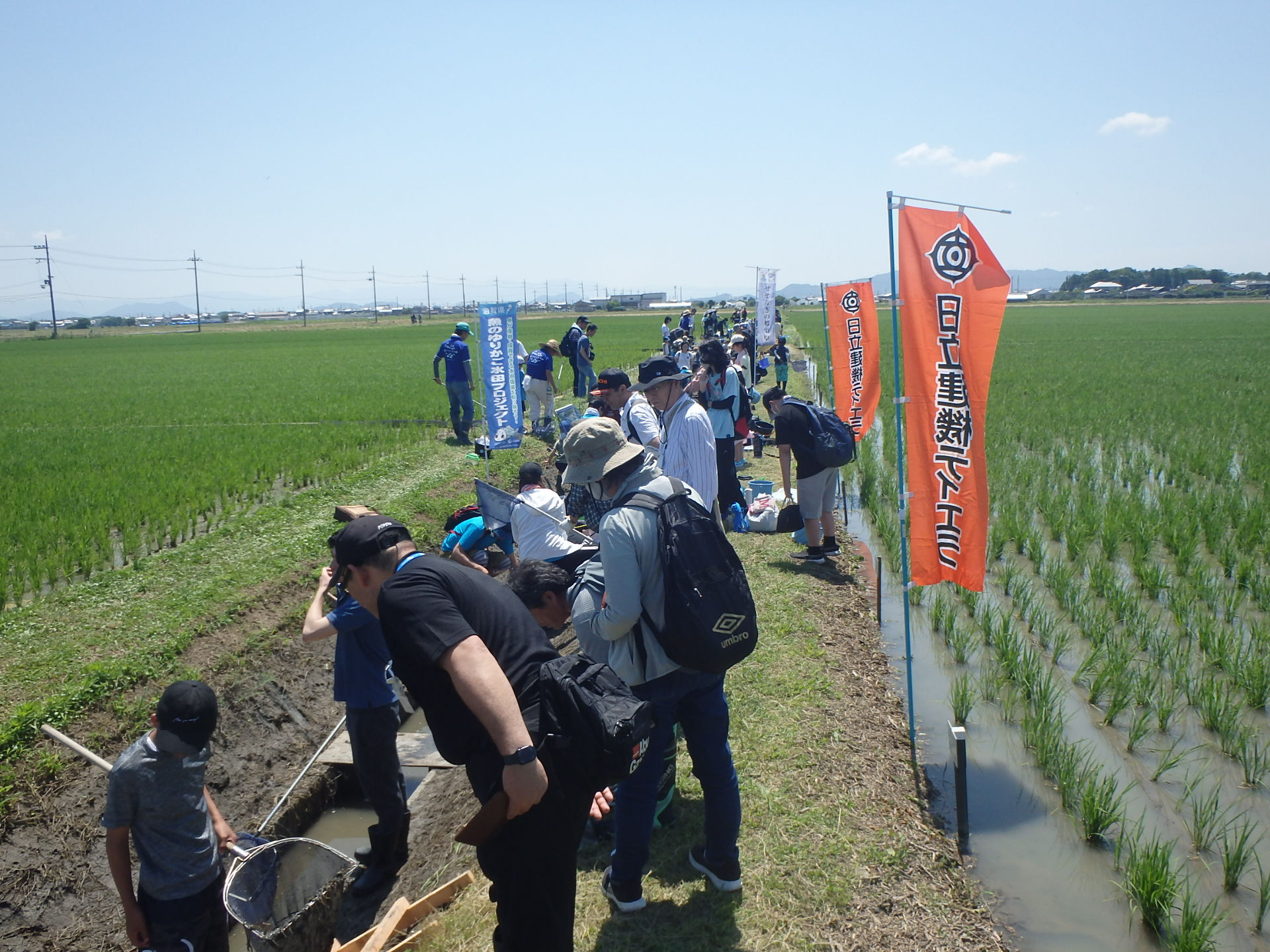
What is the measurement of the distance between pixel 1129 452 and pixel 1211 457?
0.98 m

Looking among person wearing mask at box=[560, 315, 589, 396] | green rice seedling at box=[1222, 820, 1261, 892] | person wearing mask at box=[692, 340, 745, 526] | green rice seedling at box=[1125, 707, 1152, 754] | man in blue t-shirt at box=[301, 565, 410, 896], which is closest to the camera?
green rice seedling at box=[1222, 820, 1261, 892]

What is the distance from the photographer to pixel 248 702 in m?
5.08

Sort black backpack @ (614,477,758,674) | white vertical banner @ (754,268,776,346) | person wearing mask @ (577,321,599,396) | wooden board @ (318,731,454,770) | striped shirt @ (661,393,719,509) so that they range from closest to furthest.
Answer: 1. black backpack @ (614,477,758,674)
2. striped shirt @ (661,393,719,509)
3. wooden board @ (318,731,454,770)
4. person wearing mask @ (577,321,599,396)
5. white vertical banner @ (754,268,776,346)

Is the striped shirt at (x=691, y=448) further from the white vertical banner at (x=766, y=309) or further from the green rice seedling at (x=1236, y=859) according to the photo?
the white vertical banner at (x=766, y=309)

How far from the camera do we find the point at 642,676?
2658 millimetres

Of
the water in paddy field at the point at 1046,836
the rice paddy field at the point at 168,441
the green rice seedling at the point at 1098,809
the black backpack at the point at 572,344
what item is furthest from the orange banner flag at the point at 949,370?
the black backpack at the point at 572,344

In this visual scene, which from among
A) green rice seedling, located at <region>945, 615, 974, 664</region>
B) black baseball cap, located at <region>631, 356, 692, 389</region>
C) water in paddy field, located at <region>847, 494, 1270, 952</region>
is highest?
black baseball cap, located at <region>631, 356, 692, 389</region>

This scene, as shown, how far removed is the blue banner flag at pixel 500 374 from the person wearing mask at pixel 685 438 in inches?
191

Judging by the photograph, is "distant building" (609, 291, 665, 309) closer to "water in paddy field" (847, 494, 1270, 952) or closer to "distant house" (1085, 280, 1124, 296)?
"distant house" (1085, 280, 1124, 296)

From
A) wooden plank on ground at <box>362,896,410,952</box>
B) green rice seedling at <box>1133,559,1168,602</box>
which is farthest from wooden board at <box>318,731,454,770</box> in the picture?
green rice seedling at <box>1133,559,1168,602</box>

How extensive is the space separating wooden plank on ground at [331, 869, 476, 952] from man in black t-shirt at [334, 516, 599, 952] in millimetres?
1090

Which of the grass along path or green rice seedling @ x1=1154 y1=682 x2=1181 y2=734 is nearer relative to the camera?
the grass along path

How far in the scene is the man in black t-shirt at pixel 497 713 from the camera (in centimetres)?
188

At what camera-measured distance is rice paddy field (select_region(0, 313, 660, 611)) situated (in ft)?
23.3
